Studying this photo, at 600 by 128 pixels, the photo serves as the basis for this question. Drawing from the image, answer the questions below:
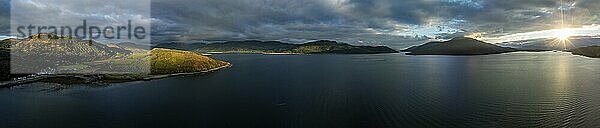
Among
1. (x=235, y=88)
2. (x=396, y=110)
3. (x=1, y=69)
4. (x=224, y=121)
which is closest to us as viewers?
(x=224, y=121)

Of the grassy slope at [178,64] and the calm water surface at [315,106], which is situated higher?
the grassy slope at [178,64]

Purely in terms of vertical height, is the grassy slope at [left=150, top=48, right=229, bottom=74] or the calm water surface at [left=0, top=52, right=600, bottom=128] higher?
the grassy slope at [left=150, top=48, right=229, bottom=74]

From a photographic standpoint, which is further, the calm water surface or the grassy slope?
the grassy slope

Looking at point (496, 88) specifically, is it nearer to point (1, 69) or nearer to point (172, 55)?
point (172, 55)

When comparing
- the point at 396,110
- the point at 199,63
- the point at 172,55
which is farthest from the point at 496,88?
the point at 172,55

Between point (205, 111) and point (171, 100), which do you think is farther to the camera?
point (171, 100)

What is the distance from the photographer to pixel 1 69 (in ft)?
496

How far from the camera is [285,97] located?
77.4 m

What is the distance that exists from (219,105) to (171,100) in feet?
41.1

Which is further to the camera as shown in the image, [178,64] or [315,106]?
[178,64]

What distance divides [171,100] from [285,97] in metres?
21.2

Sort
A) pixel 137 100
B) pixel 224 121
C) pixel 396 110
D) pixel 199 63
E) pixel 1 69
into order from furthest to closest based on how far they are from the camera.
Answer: pixel 199 63 → pixel 1 69 → pixel 137 100 → pixel 396 110 → pixel 224 121

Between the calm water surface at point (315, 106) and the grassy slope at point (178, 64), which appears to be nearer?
→ the calm water surface at point (315, 106)

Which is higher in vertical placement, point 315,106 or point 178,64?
point 178,64
